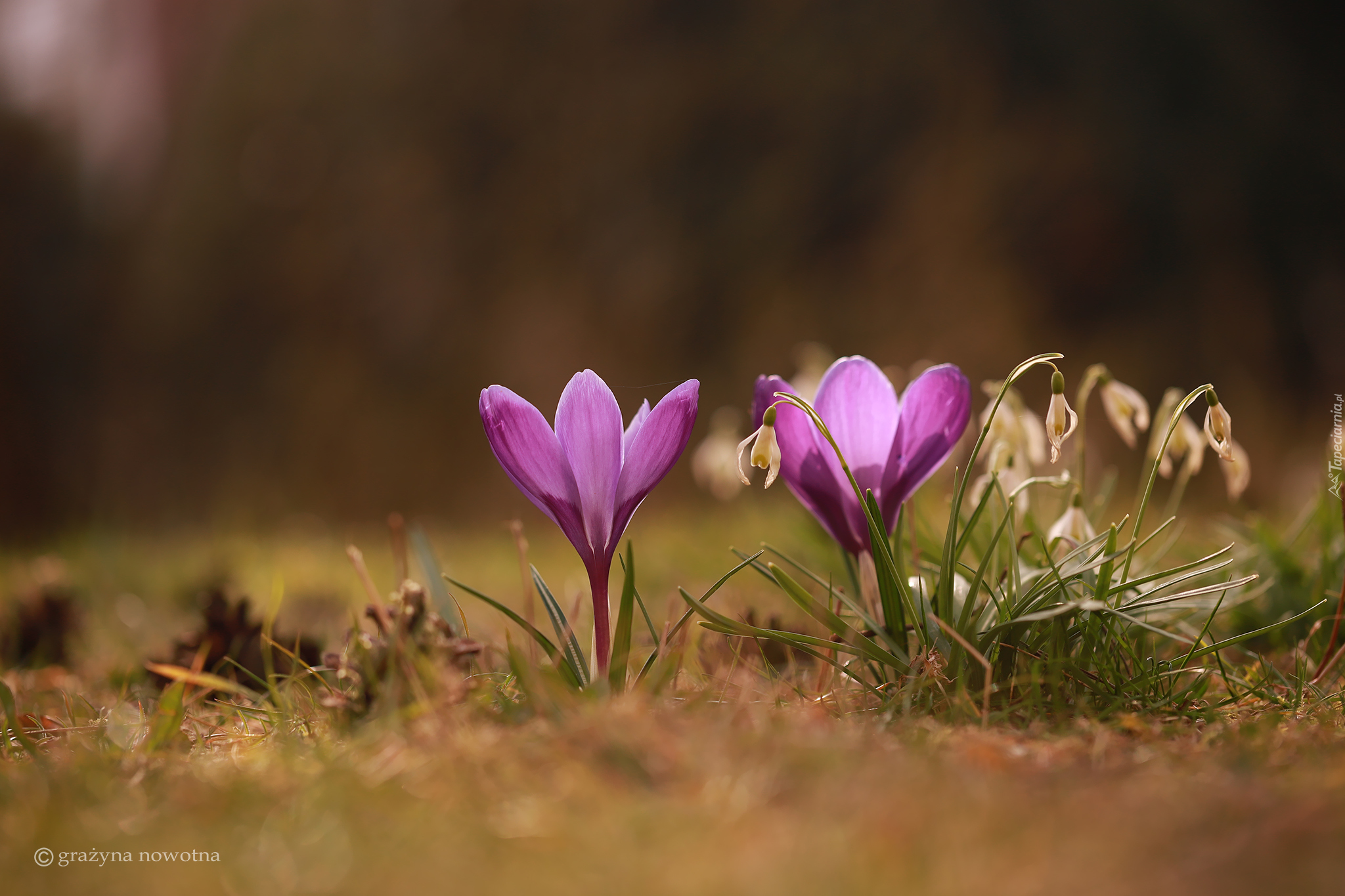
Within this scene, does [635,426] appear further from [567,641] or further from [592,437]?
[567,641]

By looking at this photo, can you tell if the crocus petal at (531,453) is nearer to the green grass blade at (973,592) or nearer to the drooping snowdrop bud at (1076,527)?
the green grass blade at (973,592)

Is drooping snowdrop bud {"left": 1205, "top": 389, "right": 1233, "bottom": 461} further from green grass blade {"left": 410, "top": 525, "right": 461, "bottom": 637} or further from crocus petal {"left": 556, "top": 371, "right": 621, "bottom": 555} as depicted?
green grass blade {"left": 410, "top": 525, "right": 461, "bottom": 637}

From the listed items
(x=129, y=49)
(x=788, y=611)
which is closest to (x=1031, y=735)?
(x=788, y=611)

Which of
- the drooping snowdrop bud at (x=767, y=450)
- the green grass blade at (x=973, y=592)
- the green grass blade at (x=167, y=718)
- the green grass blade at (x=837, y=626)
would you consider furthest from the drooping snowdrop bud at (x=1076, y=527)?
the green grass blade at (x=167, y=718)

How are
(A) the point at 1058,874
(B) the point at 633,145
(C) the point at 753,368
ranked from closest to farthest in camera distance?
(A) the point at 1058,874
(C) the point at 753,368
(B) the point at 633,145

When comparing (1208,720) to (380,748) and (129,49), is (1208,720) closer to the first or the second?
(380,748)
